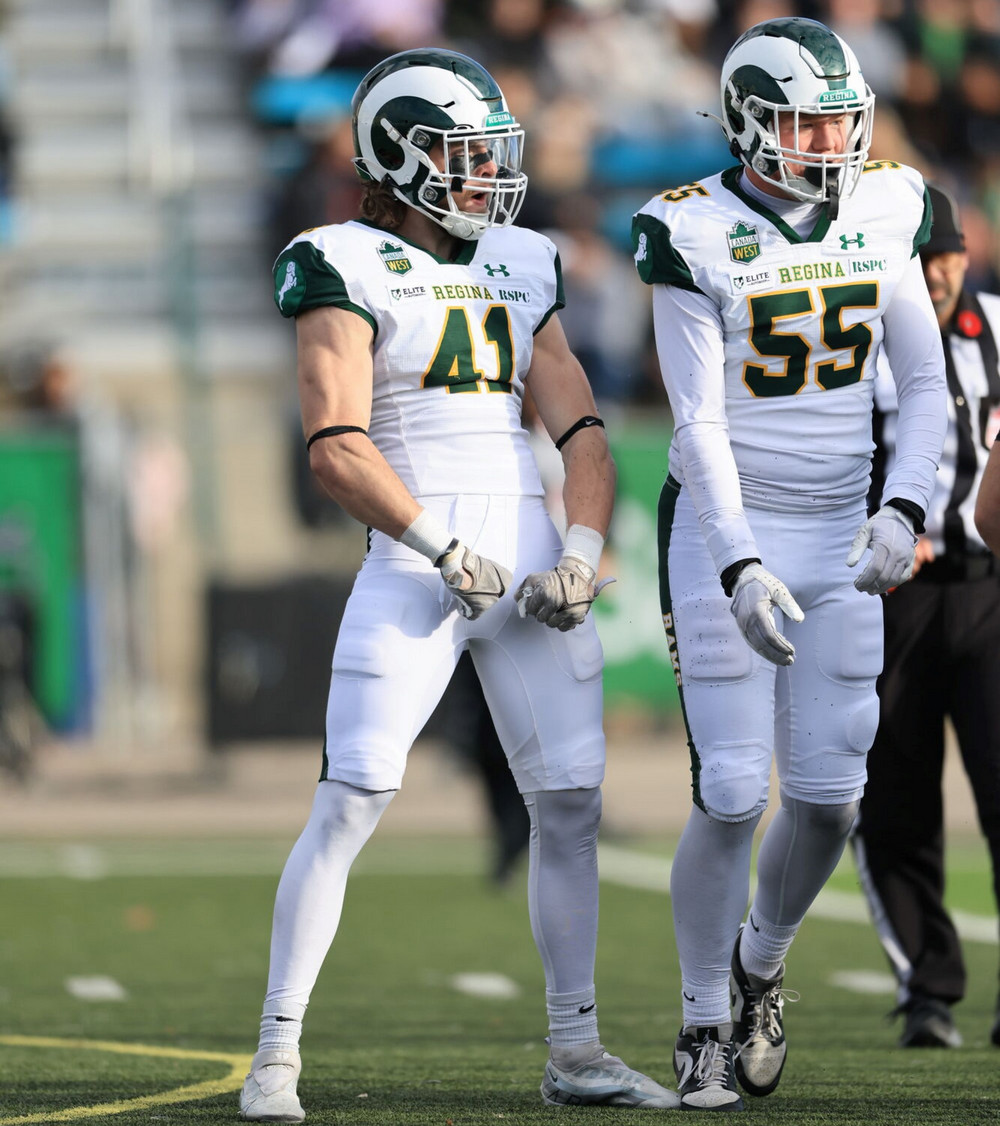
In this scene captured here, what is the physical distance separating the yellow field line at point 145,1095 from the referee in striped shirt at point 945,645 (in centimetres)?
168

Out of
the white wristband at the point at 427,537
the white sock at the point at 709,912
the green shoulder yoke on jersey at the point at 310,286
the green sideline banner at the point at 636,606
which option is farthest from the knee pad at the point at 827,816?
the green sideline banner at the point at 636,606

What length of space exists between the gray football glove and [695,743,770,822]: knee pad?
21.5 inches

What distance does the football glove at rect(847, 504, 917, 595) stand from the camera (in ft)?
13.3

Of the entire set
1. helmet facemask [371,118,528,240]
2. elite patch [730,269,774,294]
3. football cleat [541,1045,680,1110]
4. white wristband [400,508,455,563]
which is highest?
helmet facemask [371,118,528,240]

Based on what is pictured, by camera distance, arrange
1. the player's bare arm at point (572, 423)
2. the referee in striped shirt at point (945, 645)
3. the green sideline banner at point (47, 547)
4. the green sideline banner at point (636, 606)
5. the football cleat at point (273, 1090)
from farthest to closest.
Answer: the green sideline banner at point (636, 606), the green sideline banner at point (47, 547), the referee in striped shirt at point (945, 645), the player's bare arm at point (572, 423), the football cleat at point (273, 1090)

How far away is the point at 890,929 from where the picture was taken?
18.0 ft

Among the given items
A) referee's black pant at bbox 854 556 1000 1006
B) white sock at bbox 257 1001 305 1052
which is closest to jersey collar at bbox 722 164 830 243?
referee's black pant at bbox 854 556 1000 1006

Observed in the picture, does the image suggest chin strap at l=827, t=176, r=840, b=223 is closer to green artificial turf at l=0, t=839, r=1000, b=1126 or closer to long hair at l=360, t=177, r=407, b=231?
long hair at l=360, t=177, r=407, b=231

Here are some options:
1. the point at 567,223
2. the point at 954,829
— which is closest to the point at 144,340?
the point at 567,223

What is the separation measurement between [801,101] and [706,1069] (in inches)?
74.5

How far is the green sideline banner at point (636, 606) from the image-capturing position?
1283 cm

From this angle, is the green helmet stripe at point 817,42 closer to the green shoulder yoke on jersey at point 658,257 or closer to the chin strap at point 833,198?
the chin strap at point 833,198

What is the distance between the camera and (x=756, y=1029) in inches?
173

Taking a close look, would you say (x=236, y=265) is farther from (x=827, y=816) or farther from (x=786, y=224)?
(x=827, y=816)
